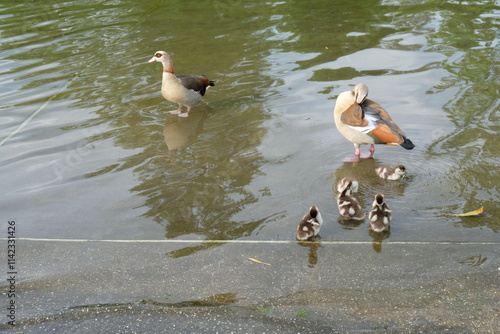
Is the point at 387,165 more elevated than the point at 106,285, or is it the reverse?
the point at 106,285

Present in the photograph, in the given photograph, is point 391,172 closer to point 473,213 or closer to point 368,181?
point 368,181

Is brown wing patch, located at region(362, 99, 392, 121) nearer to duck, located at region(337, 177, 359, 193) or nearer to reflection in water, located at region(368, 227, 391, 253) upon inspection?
duck, located at region(337, 177, 359, 193)

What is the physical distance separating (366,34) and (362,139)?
4587 mm

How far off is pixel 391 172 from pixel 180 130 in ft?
9.24

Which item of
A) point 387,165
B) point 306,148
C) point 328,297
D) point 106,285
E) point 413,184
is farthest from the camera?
point 306,148

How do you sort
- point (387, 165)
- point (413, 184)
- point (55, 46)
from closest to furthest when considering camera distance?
point (413, 184) → point (387, 165) → point (55, 46)

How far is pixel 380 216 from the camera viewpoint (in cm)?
514

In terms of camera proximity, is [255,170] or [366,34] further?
[366,34]

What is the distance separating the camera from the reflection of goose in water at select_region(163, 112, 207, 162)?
733 cm

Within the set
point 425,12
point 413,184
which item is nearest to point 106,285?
point 413,184

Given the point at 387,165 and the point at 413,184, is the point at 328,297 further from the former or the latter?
the point at 387,165

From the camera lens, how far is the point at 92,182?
651 centimetres

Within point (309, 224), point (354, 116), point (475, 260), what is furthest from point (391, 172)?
point (475, 260)

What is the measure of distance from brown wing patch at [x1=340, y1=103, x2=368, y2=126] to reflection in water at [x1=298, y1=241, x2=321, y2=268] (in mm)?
1677
